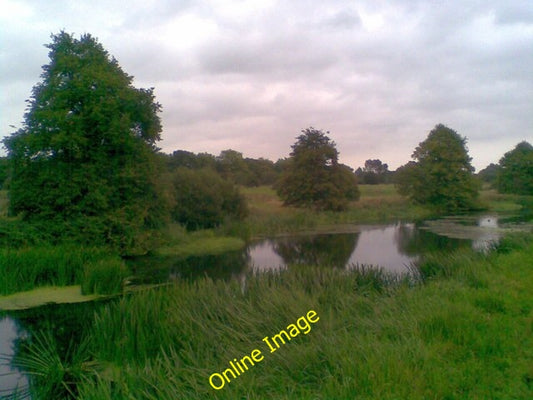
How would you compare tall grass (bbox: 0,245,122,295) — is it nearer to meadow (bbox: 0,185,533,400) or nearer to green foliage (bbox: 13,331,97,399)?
meadow (bbox: 0,185,533,400)

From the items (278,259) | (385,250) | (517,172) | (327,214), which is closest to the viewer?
(278,259)

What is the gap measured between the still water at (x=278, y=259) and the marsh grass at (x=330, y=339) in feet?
5.81

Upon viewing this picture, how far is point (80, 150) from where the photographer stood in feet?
63.5

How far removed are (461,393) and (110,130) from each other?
52.8 feet

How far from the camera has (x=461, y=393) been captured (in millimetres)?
5797

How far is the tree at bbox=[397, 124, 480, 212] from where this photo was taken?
48.3 meters

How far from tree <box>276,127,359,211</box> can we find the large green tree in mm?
23722

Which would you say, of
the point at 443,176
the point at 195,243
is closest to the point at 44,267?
the point at 195,243

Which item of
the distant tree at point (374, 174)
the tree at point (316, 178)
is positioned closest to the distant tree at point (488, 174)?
the distant tree at point (374, 174)

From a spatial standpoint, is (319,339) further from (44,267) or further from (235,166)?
(235,166)

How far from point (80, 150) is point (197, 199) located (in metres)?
9.88

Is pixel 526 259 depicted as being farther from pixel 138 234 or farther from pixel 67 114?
pixel 67 114

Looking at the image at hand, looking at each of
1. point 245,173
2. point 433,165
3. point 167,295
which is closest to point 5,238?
point 167,295

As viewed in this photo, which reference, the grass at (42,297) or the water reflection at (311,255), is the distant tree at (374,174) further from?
the grass at (42,297)
